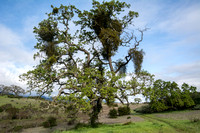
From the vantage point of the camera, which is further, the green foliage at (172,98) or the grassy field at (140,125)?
the green foliage at (172,98)

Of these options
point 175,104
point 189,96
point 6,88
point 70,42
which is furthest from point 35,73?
point 6,88

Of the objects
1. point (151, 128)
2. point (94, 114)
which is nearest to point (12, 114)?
point (94, 114)

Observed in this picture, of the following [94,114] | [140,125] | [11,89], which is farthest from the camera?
[11,89]

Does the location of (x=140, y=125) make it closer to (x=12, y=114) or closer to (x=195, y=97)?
(x=195, y=97)

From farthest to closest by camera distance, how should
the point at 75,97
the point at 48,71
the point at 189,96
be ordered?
the point at 189,96 → the point at 48,71 → the point at 75,97

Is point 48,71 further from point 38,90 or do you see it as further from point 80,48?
point 80,48

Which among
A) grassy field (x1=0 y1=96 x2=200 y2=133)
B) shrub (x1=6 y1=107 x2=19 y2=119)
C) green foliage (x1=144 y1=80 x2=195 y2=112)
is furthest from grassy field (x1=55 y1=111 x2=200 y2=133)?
shrub (x1=6 y1=107 x2=19 y2=119)

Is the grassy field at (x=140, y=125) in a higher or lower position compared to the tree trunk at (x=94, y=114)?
lower

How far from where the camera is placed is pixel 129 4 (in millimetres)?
16219

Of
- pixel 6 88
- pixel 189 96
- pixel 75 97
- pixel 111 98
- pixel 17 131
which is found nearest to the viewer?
pixel 75 97

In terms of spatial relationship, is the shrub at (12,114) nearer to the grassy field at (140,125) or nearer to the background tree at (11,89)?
the grassy field at (140,125)

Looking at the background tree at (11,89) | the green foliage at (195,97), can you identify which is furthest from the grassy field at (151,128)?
the background tree at (11,89)

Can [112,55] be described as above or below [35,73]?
above

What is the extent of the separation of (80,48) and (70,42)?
1.33 meters
